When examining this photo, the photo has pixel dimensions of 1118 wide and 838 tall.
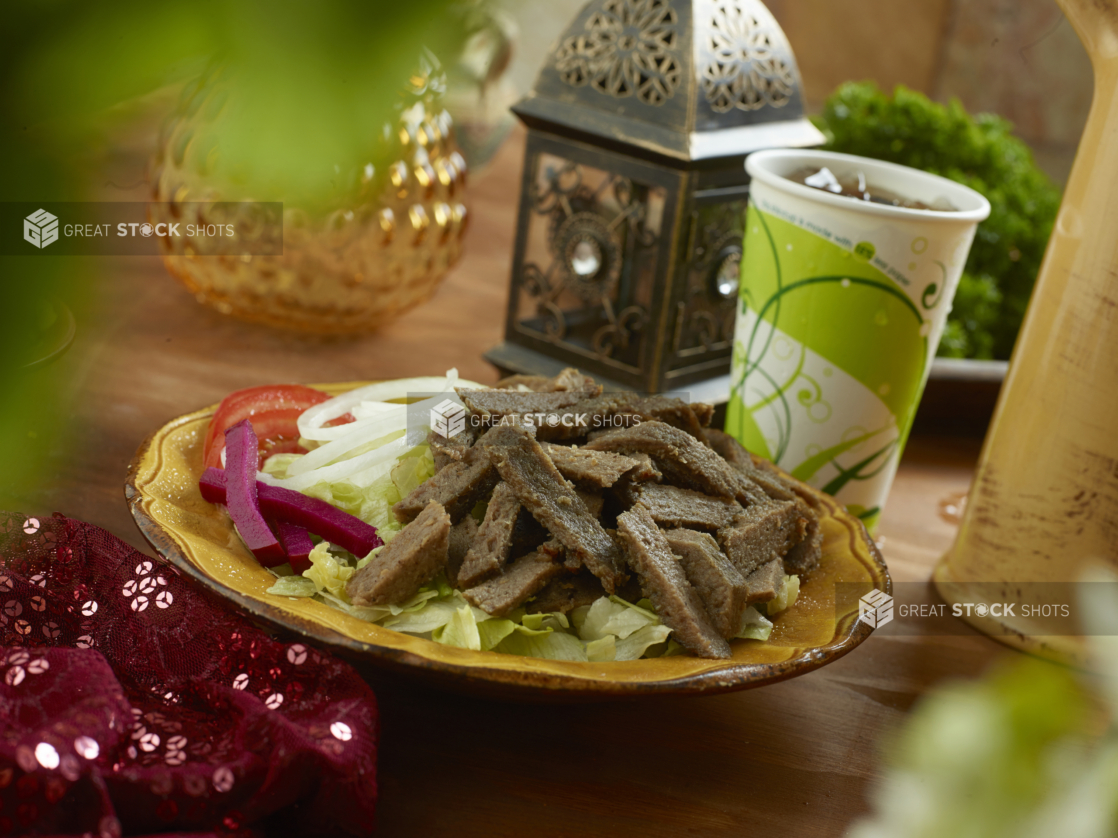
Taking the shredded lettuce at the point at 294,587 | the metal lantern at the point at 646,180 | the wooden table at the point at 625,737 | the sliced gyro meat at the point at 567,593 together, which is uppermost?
the metal lantern at the point at 646,180

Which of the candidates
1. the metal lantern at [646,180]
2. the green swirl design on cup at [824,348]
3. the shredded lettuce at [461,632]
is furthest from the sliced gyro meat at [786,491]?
A: the shredded lettuce at [461,632]

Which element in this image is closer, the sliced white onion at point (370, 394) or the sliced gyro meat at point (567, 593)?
the sliced gyro meat at point (567, 593)

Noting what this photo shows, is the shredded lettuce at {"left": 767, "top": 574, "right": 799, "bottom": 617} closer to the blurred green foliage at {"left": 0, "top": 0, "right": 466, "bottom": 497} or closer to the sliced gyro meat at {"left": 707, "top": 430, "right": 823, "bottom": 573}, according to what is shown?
the sliced gyro meat at {"left": 707, "top": 430, "right": 823, "bottom": 573}

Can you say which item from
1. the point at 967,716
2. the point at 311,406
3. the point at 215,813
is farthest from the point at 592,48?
the point at 967,716

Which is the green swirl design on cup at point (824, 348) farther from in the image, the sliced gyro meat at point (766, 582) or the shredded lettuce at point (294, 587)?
the shredded lettuce at point (294, 587)

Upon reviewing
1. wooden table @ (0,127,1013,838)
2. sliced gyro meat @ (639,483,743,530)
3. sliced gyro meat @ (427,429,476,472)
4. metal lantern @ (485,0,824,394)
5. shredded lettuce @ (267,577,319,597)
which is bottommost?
wooden table @ (0,127,1013,838)

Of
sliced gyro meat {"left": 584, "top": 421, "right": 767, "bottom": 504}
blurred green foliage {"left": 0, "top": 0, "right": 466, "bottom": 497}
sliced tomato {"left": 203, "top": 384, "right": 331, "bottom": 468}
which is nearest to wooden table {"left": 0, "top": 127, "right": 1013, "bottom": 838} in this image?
sliced tomato {"left": 203, "top": 384, "right": 331, "bottom": 468}

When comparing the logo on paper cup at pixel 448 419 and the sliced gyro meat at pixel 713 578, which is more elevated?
the logo on paper cup at pixel 448 419
